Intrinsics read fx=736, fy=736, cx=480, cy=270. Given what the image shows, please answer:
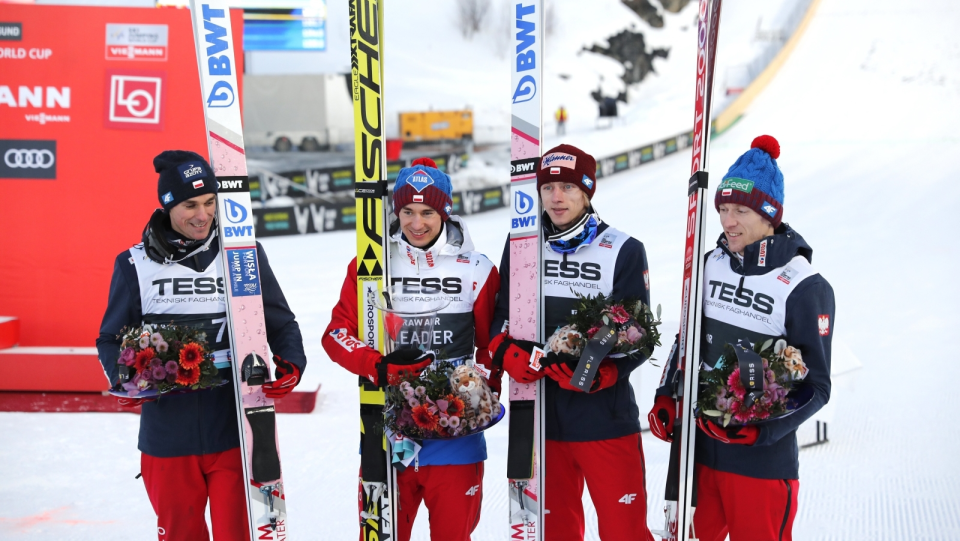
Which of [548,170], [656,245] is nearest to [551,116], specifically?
[656,245]

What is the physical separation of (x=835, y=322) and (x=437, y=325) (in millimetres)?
6116

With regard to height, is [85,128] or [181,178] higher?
[85,128]

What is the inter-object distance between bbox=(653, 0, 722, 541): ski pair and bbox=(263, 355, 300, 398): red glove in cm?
119

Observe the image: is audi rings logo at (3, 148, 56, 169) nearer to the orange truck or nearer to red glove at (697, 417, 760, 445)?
red glove at (697, 417, 760, 445)

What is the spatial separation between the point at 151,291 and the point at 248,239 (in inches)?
13.1

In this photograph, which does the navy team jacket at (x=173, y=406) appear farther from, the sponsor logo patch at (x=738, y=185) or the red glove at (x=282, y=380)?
the sponsor logo patch at (x=738, y=185)

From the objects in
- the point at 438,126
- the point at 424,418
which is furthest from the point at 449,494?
the point at 438,126

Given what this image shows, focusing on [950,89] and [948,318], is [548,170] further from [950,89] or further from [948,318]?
[950,89]

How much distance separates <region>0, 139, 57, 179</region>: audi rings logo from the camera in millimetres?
5215

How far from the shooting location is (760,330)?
83.2 inches

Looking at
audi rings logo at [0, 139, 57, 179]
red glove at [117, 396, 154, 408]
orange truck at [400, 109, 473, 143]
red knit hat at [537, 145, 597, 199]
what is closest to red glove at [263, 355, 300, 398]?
red glove at [117, 396, 154, 408]

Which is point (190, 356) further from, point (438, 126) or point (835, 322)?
point (438, 126)

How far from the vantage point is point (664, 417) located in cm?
230

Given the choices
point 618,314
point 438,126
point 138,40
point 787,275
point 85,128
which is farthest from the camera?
point 438,126
